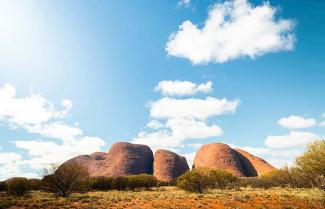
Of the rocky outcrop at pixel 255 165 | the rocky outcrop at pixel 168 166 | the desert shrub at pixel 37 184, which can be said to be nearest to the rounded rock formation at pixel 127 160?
the rocky outcrop at pixel 168 166

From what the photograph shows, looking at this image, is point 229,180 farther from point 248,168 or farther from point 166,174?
point 248,168

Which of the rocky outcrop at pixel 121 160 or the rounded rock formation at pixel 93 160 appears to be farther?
the rounded rock formation at pixel 93 160

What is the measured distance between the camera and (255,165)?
13762cm

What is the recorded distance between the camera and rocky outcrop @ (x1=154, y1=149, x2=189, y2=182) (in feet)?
415

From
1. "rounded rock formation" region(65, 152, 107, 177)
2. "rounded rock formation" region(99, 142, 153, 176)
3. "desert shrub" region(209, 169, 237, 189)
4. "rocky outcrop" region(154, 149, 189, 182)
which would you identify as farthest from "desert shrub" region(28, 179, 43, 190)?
"rounded rock formation" region(65, 152, 107, 177)

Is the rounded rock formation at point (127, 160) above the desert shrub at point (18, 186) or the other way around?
above

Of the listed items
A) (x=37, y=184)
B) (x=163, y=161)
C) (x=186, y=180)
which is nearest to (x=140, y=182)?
(x=186, y=180)

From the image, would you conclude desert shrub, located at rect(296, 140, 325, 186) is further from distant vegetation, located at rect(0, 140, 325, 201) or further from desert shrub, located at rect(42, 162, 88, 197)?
desert shrub, located at rect(42, 162, 88, 197)

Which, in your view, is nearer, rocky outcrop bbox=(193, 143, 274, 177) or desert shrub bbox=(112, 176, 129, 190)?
desert shrub bbox=(112, 176, 129, 190)

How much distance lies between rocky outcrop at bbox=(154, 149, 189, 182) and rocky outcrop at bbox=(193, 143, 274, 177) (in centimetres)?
801

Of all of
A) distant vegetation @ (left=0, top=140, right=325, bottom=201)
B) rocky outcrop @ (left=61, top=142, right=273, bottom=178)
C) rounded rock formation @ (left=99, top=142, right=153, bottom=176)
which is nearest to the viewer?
distant vegetation @ (left=0, top=140, right=325, bottom=201)

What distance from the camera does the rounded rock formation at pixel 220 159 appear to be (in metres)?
124

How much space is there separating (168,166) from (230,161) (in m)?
27.0

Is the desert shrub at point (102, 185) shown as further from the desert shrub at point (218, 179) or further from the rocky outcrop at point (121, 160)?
the rocky outcrop at point (121, 160)
